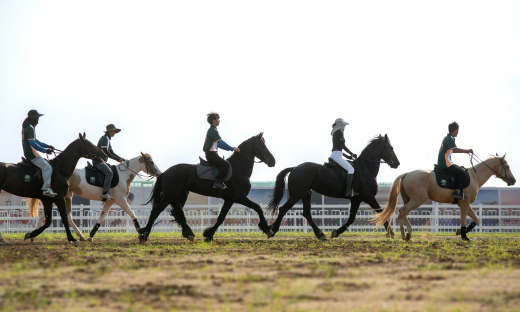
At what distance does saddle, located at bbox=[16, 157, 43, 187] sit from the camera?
12.3m

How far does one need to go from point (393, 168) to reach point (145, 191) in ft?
108

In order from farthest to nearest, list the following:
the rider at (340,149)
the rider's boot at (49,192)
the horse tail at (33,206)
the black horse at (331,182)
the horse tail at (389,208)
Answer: the horse tail at (33,206) < the rider at (340,149) < the horse tail at (389,208) < the black horse at (331,182) < the rider's boot at (49,192)

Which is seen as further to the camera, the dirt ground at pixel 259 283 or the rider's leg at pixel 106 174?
the rider's leg at pixel 106 174

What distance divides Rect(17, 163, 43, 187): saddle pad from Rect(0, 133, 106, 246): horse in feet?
0.21

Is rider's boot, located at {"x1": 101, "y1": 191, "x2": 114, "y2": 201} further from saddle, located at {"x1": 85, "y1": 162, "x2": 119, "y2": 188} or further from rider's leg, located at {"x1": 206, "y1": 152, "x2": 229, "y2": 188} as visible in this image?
rider's leg, located at {"x1": 206, "y1": 152, "x2": 229, "y2": 188}

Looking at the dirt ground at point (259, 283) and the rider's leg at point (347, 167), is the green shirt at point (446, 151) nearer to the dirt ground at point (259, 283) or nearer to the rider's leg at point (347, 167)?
the rider's leg at point (347, 167)

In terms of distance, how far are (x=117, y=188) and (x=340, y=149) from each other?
5.57 meters

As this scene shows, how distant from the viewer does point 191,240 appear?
13.2 m

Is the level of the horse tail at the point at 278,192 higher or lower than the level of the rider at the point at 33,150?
lower

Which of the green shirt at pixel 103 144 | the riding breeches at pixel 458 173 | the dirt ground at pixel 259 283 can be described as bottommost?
the dirt ground at pixel 259 283

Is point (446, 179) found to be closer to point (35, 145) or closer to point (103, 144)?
point (103, 144)

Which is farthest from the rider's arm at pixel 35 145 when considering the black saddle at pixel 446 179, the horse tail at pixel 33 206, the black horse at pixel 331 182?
the black saddle at pixel 446 179

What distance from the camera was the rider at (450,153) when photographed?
1427 centimetres

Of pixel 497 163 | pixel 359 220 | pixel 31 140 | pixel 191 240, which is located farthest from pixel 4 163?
pixel 359 220
